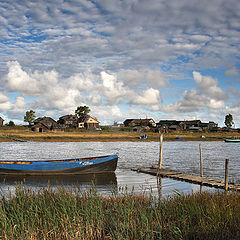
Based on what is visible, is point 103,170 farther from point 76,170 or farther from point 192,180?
point 192,180

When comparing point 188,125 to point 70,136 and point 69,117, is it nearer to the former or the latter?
point 69,117

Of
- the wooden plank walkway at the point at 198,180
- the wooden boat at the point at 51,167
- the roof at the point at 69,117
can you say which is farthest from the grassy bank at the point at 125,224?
the roof at the point at 69,117

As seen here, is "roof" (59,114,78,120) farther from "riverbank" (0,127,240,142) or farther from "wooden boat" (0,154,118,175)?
"wooden boat" (0,154,118,175)

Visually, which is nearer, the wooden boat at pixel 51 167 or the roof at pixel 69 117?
the wooden boat at pixel 51 167

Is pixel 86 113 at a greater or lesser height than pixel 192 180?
greater

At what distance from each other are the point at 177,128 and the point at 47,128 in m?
57.0

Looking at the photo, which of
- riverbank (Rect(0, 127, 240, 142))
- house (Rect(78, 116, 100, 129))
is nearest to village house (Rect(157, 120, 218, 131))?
house (Rect(78, 116, 100, 129))

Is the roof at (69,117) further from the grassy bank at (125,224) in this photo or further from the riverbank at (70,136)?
the grassy bank at (125,224)

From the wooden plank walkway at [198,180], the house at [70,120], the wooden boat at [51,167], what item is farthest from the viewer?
the house at [70,120]

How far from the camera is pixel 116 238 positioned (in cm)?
824

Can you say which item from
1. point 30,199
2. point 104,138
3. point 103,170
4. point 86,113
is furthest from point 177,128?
point 30,199

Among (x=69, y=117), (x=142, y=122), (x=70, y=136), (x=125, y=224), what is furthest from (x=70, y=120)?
(x=125, y=224)

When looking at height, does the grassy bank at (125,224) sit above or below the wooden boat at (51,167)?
above

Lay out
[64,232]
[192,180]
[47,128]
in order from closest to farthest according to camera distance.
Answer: [64,232]
[192,180]
[47,128]
